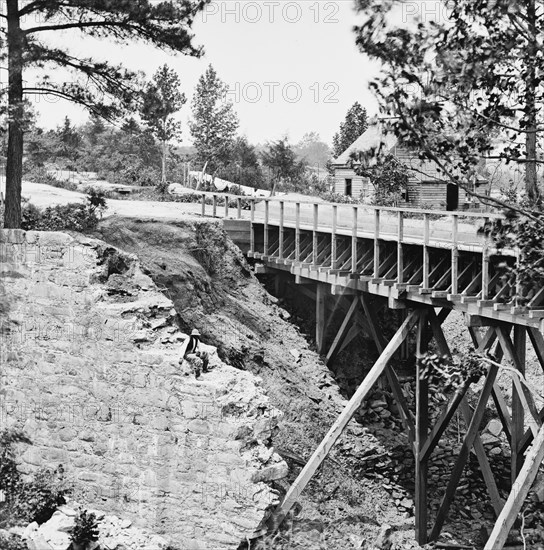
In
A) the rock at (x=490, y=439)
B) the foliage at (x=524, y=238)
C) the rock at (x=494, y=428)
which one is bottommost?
the rock at (x=490, y=439)

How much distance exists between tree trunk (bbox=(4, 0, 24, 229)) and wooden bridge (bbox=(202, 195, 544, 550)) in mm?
6725

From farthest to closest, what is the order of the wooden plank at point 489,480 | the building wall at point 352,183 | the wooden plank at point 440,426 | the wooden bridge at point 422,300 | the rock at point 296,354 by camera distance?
the building wall at point 352,183 < the rock at point 296,354 < the wooden plank at point 440,426 < the wooden plank at point 489,480 < the wooden bridge at point 422,300

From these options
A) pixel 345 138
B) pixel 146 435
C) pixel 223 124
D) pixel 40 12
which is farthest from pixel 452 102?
pixel 345 138

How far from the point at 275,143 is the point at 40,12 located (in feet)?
114

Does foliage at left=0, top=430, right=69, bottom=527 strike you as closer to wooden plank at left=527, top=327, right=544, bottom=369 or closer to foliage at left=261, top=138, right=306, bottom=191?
wooden plank at left=527, top=327, right=544, bottom=369

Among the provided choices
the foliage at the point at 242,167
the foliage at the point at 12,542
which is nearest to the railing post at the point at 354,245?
the foliage at the point at 12,542

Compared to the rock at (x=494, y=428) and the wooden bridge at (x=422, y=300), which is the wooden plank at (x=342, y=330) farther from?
the rock at (x=494, y=428)

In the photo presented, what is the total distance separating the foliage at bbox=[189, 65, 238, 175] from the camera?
48.3 meters

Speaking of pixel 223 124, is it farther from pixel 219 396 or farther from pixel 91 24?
pixel 219 396

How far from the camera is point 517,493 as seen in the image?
503 inches

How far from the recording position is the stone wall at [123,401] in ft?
39.2

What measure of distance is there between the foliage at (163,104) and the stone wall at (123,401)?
143 inches

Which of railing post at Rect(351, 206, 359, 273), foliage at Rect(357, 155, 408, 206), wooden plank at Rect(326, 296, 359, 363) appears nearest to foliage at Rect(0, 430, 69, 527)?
railing post at Rect(351, 206, 359, 273)

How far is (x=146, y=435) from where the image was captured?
1248 centimetres
